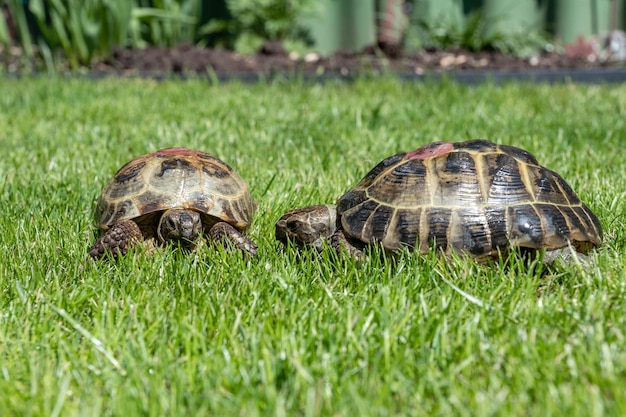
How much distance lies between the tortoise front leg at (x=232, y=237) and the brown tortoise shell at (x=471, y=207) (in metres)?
0.42

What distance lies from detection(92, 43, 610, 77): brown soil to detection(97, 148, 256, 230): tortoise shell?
4813 millimetres

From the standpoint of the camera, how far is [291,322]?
7.72 ft

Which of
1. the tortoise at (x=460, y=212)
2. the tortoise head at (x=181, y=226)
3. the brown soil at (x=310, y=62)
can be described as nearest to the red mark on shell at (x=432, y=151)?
the tortoise at (x=460, y=212)

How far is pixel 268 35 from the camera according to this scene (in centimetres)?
959

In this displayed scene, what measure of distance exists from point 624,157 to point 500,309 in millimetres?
2616

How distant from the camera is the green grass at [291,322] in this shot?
192cm

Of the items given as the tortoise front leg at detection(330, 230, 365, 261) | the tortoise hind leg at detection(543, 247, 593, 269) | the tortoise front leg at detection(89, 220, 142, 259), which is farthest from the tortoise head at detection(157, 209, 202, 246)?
the tortoise hind leg at detection(543, 247, 593, 269)

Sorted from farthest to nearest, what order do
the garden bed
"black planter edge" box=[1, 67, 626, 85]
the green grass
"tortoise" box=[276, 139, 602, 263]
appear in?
the garden bed, "black planter edge" box=[1, 67, 626, 85], "tortoise" box=[276, 139, 602, 263], the green grass

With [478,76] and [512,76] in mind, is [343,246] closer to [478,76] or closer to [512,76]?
[478,76]

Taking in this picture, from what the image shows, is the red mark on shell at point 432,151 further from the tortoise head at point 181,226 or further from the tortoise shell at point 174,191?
the tortoise head at point 181,226

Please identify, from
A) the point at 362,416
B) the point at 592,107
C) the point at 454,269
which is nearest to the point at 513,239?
the point at 454,269

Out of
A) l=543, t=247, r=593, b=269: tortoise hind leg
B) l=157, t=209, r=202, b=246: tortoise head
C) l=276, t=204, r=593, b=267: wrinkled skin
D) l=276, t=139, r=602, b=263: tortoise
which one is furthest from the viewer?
l=157, t=209, r=202, b=246: tortoise head

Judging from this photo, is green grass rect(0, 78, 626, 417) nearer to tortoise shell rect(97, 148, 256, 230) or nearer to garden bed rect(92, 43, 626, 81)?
tortoise shell rect(97, 148, 256, 230)

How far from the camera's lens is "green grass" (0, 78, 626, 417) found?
192cm
